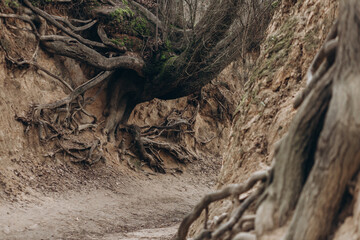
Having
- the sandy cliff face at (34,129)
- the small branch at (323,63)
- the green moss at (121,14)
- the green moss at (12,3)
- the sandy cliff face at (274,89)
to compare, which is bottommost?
the small branch at (323,63)

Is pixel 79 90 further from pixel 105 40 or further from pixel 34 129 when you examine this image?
pixel 34 129

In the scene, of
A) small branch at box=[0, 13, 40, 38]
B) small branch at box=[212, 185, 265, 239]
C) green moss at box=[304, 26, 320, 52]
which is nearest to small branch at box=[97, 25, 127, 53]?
small branch at box=[0, 13, 40, 38]

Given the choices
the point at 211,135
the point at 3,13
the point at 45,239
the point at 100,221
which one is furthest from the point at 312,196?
the point at 211,135

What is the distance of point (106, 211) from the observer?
891 cm

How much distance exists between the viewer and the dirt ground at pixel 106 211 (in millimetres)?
6926

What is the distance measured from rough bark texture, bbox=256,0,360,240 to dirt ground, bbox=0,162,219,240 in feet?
13.9

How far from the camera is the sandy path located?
689 centimetres

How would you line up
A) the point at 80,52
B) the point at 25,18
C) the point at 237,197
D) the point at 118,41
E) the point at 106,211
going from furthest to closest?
1. the point at 118,41
2. the point at 80,52
3. the point at 25,18
4. the point at 106,211
5. the point at 237,197

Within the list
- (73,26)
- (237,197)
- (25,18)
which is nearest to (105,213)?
(25,18)

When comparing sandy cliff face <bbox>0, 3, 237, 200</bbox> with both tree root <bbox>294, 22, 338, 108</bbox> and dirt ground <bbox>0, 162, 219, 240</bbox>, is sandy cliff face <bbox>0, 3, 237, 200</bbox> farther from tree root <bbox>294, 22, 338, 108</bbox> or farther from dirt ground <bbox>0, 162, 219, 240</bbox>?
tree root <bbox>294, 22, 338, 108</bbox>

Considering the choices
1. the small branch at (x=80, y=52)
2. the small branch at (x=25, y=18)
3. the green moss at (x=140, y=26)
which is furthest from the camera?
the green moss at (x=140, y=26)

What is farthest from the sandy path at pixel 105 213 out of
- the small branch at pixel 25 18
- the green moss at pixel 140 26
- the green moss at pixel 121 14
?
the green moss at pixel 121 14

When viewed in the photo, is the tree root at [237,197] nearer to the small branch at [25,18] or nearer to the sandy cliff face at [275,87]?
the sandy cliff face at [275,87]

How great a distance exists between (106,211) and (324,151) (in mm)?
7336
